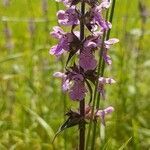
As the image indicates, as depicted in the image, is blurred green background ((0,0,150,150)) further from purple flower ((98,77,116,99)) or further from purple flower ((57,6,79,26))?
purple flower ((57,6,79,26))

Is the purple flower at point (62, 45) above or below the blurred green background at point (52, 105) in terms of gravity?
above

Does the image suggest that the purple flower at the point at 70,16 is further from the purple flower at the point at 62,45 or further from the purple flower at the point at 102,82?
the purple flower at the point at 102,82

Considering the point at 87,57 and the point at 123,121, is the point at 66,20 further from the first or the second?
the point at 123,121

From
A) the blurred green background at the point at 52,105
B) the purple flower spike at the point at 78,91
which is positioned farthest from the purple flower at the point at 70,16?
the blurred green background at the point at 52,105

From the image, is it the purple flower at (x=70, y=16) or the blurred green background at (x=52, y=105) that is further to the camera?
the blurred green background at (x=52, y=105)

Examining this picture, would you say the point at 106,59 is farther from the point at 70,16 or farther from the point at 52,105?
the point at 52,105

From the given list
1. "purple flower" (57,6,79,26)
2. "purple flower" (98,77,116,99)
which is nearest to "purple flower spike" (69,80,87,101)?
"purple flower" (98,77,116,99)

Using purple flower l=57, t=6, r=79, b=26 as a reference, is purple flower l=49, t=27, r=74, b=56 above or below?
below

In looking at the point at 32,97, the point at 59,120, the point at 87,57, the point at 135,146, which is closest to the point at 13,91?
the point at 32,97
